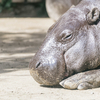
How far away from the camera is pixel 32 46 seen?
291 inches

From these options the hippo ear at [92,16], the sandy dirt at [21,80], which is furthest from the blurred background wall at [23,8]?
the hippo ear at [92,16]

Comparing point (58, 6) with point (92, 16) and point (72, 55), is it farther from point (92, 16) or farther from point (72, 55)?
point (72, 55)

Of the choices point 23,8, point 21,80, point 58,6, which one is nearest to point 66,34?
point 21,80

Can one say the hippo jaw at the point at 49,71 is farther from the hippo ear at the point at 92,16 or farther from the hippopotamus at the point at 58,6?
the hippopotamus at the point at 58,6

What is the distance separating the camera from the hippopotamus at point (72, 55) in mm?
3389

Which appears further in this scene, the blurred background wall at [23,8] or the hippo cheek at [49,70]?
the blurred background wall at [23,8]

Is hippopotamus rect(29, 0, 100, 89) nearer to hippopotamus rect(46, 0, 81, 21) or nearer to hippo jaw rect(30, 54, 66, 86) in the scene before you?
hippo jaw rect(30, 54, 66, 86)

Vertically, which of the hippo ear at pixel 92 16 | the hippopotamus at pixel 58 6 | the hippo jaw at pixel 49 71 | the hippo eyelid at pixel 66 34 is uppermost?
the hippo ear at pixel 92 16

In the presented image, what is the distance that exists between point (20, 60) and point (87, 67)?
2384mm

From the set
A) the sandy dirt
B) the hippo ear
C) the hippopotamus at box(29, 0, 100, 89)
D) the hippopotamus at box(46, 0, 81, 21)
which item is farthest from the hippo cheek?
the hippopotamus at box(46, 0, 81, 21)

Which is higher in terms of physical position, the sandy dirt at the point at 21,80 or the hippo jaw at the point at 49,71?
the hippo jaw at the point at 49,71

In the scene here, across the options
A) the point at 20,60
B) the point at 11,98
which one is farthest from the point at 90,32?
the point at 20,60

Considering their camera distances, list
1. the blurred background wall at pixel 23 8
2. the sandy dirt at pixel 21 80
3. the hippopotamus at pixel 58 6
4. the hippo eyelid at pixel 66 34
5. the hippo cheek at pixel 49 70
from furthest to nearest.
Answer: the blurred background wall at pixel 23 8 → the hippopotamus at pixel 58 6 → the hippo eyelid at pixel 66 34 → the hippo cheek at pixel 49 70 → the sandy dirt at pixel 21 80

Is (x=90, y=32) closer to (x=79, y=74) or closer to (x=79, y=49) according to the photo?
(x=79, y=49)
